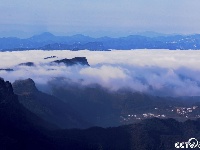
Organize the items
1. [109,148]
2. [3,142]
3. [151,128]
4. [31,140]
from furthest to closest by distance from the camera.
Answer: [151,128]
[109,148]
[31,140]
[3,142]

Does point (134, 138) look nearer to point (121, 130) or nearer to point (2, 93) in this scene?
point (121, 130)

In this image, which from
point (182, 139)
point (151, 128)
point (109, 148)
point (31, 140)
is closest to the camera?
point (31, 140)

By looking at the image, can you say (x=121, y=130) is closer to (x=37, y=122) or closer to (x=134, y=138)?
(x=134, y=138)

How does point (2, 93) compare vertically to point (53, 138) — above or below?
above

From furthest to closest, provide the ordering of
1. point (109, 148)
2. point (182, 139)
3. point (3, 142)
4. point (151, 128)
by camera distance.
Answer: point (151, 128) < point (182, 139) < point (109, 148) < point (3, 142)

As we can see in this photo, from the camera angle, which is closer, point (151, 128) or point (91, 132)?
point (91, 132)

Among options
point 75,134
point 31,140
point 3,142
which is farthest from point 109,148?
point 3,142

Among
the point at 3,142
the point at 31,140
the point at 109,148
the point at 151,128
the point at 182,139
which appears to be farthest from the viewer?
the point at 151,128

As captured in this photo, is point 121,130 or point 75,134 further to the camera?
point 121,130

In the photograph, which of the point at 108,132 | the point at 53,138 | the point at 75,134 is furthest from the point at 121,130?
the point at 53,138
